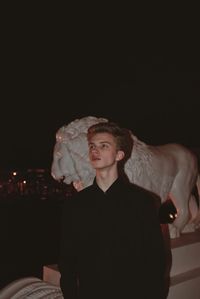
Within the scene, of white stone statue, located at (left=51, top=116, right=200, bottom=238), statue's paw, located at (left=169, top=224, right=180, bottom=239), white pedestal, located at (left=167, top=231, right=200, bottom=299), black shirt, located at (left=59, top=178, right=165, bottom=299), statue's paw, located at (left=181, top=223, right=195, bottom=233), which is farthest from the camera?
statue's paw, located at (left=181, top=223, right=195, bottom=233)

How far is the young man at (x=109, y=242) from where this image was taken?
4.88ft

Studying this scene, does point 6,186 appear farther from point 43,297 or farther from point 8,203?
point 43,297

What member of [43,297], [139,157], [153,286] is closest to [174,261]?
[139,157]

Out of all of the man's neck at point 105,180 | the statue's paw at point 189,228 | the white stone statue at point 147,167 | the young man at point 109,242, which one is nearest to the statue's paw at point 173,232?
the white stone statue at point 147,167

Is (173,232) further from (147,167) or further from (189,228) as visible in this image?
(147,167)

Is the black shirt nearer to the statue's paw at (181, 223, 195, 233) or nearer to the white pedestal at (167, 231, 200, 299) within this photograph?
the white pedestal at (167, 231, 200, 299)

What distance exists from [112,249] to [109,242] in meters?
0.03

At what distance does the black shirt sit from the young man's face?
9 centimetres

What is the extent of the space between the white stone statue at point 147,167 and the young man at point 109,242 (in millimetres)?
733

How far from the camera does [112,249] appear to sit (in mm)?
1495

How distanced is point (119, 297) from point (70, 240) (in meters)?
0.28

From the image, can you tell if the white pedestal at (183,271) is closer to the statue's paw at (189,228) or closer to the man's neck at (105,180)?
the statue's paw at (189,228)

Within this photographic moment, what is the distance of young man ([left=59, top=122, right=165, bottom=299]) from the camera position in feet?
4.88

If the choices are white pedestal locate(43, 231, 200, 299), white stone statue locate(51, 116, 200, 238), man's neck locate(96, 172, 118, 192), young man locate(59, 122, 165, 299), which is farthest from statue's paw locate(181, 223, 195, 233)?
man's neck locate(96, 172, 118, 192)
